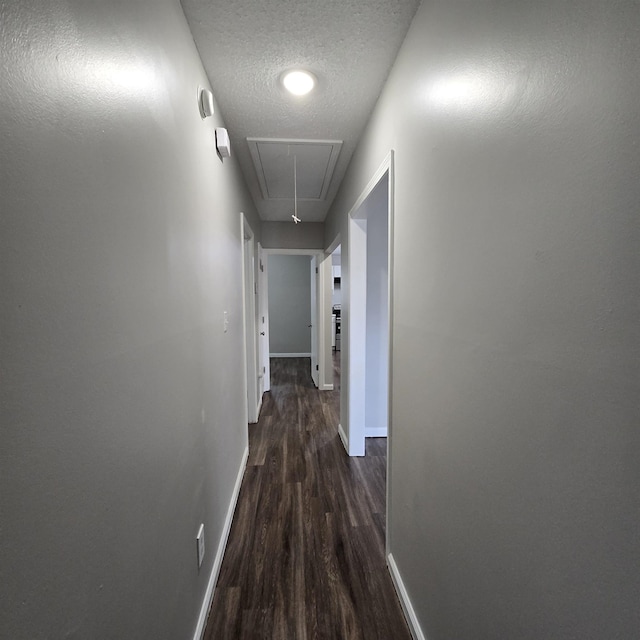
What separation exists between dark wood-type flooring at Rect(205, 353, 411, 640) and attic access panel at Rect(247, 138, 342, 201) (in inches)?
93.8

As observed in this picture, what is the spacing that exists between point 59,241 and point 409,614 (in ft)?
5.63

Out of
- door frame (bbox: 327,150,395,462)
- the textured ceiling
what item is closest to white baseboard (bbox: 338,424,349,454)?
door frame (bbox: 327,150,395,462)

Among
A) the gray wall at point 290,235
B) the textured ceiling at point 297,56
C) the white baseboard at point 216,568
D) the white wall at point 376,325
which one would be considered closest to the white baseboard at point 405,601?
the white baseboard at point 216,568

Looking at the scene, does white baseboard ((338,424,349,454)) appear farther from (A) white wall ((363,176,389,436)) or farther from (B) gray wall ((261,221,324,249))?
(B) gray wall ((261,221,324,249))

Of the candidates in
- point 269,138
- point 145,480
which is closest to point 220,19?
point 269,138

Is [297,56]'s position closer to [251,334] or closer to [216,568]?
[251,334]

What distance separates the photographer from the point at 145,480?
2.55ft

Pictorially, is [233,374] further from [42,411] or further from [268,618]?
[42,411]

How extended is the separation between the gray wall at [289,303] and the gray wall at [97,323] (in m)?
5.70

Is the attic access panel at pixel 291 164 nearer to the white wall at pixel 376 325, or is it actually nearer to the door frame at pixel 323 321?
the white wall at pixel 376 325

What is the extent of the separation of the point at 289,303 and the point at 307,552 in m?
5.60

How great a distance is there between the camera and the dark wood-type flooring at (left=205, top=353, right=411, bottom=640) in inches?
49.9

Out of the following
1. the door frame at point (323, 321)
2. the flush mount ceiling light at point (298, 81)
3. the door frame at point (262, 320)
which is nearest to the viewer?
the flush mount ceiling light at point (298, 81)

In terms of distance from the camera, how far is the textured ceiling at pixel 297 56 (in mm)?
1119
